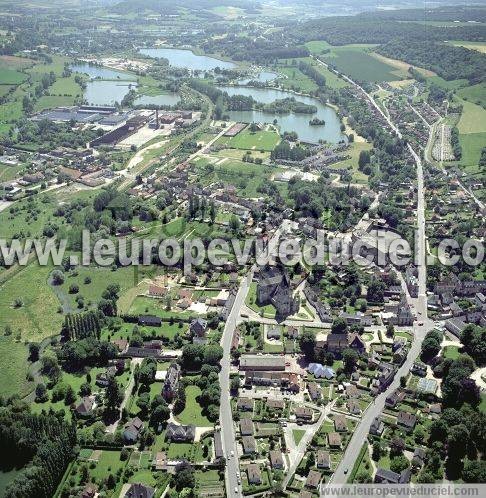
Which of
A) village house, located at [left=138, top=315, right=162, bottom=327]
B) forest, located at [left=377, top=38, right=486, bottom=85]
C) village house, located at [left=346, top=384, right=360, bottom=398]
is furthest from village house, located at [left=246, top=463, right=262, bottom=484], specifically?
forest, located at [left=377, top=38, right=486, bottom=85]

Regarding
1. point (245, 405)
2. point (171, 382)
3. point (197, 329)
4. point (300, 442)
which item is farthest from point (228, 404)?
point (197, 329)

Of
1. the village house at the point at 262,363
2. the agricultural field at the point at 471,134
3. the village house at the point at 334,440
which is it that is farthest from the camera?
the agricultural field at the point at 471,134

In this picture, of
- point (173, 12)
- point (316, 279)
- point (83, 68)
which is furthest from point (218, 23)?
point (316, 279)

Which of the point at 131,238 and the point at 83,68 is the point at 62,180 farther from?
the point at 83,68

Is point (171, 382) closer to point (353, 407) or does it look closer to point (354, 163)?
point (353, 407)

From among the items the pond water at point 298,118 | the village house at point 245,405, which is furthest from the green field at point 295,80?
the village house at point 245,405

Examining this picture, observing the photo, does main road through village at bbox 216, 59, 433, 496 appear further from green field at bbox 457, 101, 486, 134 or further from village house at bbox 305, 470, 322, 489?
green field at bbox 457, 101, 486, 134

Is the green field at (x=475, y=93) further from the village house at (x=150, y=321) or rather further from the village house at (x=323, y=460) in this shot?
the village house at (x=323, y=460)
